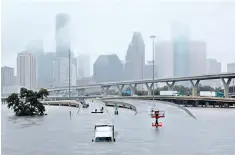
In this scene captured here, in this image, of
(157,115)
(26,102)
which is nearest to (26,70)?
(26,102)

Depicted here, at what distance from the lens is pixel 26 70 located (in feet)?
104

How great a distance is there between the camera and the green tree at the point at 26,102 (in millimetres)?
17953

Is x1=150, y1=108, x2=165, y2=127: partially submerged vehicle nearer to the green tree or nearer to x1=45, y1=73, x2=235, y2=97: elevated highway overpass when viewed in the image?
the green tree

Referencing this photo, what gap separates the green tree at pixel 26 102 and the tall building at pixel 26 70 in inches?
485

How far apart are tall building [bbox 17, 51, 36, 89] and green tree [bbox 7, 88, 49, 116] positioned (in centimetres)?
1233

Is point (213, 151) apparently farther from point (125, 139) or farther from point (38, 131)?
point (38, 131)

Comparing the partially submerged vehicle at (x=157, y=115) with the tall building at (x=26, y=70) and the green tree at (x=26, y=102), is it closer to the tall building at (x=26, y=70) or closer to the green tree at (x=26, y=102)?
the green tree at (x=26, y=102)

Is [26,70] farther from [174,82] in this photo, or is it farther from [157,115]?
[157,115]

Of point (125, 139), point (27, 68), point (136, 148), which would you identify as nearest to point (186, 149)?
point (136, 148)

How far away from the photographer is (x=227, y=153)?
7.13 m

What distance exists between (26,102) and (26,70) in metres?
14.2

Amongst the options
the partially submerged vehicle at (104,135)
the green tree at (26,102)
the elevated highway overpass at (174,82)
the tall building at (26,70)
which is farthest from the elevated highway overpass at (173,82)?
the partially submerged vehicle at (104,135)

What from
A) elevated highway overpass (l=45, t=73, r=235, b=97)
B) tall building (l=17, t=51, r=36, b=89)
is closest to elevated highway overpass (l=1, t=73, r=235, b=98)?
elevated highway overpass (l=45, t=73, r=235, b=97)

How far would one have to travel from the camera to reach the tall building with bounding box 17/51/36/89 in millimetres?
30734
